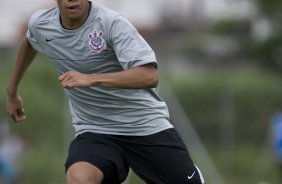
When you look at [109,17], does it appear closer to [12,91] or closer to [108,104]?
[108,104]

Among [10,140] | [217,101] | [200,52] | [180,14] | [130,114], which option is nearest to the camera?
[130,114]

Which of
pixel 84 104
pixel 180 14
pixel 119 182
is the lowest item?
pixel 180 14

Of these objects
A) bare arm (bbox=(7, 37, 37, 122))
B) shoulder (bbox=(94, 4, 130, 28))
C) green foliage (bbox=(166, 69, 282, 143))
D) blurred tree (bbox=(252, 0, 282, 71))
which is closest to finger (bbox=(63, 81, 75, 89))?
shoulder (bbox=(94, 4, 130, 28))

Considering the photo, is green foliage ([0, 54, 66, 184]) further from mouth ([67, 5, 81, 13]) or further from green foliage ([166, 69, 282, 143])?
mouth ([67, 5, 81, 13])

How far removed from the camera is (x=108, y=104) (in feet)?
24.1

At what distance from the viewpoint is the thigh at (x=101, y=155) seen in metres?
7.26

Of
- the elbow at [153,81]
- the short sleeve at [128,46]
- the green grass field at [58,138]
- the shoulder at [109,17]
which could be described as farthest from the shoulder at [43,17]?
the green grass field at [58,138]

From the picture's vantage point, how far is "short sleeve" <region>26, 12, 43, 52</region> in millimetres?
7508

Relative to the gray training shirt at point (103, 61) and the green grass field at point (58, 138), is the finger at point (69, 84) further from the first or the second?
the green grass field at point (58, 138)

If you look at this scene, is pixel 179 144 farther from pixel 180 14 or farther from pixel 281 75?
pixel 180 14

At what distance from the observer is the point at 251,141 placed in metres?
19.3

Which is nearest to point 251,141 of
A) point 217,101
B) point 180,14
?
point 217,101

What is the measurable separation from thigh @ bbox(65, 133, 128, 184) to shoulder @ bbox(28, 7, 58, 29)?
804mm

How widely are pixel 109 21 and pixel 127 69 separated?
345 millimetres
